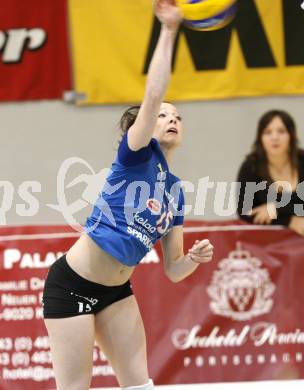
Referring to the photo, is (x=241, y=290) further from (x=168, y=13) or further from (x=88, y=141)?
(x=168, y=13)

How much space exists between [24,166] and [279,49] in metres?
2.23

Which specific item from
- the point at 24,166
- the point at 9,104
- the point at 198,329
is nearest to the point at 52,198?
the point at 24,166

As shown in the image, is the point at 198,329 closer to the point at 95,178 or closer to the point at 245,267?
the point at 245,267

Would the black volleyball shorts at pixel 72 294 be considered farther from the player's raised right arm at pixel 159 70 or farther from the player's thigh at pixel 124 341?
the player's raised right arm at pixel 159 70

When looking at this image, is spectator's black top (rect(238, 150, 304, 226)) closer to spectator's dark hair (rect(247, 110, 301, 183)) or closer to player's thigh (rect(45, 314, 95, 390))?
spectator's dark hair (rect(247, 110, 301, 183))

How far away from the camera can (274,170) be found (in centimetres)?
570

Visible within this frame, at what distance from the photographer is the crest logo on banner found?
503cm

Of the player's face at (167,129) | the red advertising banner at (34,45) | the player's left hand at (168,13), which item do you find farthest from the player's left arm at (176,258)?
the red advertising banner at (34,45)

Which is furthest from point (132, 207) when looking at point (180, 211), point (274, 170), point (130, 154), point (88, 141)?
point (88, 141)

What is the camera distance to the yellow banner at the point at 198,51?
20.2 ft

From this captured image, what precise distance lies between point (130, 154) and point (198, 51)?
3265 millimetres

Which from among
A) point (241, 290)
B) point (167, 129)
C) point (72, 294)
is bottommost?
point (241, 290)

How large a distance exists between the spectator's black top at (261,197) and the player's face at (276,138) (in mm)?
136

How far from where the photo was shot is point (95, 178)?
6422mm
